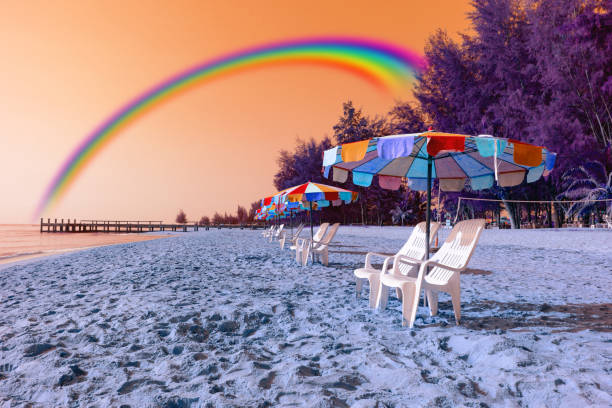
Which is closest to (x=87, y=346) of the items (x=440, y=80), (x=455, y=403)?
(x=455, y=403)

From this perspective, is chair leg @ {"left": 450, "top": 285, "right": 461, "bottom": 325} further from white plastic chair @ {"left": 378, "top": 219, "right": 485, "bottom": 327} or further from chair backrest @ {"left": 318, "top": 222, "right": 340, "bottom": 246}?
chair backrest @ {"left": 318, "top": 222, "right": 340, "bottom": 246}

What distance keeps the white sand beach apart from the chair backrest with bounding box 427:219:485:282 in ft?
1.57

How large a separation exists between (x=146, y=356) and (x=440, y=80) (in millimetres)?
23545

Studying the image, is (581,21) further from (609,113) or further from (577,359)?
(577,359)

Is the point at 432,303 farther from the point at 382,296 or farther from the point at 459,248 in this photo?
the point at 459,248

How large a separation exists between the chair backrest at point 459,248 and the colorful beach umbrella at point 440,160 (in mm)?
317

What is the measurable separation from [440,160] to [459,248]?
1886mm

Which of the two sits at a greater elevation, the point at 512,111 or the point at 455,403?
the point at 512,111

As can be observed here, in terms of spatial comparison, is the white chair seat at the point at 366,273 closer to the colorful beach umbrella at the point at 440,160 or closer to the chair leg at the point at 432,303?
the chair leg at the point at 432,303

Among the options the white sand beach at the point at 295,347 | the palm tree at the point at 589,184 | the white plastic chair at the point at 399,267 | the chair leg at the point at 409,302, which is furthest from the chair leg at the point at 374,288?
the palm tree at the point at 589,184

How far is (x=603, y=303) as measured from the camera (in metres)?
4.30

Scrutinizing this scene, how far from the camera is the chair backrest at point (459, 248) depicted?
366 centimetres

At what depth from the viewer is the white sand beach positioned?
6.93ft

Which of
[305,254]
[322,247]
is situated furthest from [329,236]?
[305,254]
